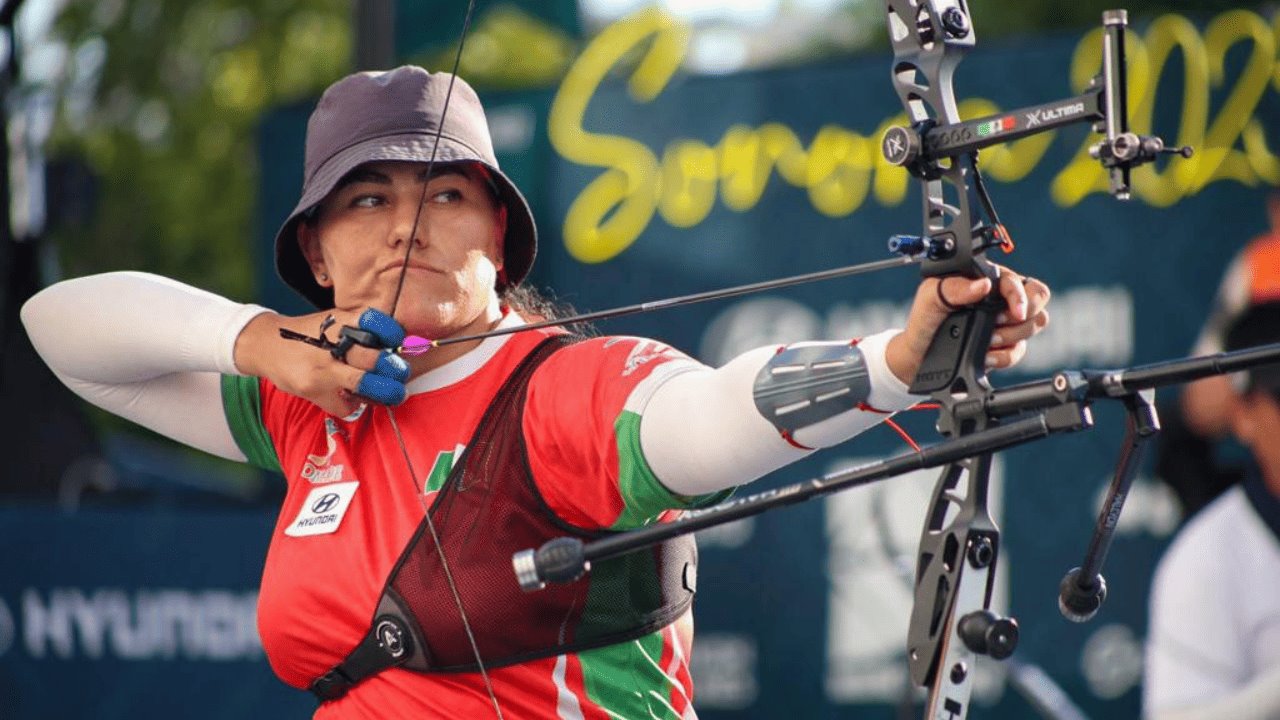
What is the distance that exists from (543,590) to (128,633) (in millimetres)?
2495

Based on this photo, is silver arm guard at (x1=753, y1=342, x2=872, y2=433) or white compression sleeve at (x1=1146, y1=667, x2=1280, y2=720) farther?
white compression sleeve at (x1=1146, y1=667, x2=1280, y2=720)

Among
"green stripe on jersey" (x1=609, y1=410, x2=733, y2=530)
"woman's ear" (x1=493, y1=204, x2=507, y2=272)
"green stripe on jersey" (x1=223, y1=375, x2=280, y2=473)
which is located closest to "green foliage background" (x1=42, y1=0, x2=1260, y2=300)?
"green stripe on jersey" (x1=223, y1=375, x2=280, y2=473)

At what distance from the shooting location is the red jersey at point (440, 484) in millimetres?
1874

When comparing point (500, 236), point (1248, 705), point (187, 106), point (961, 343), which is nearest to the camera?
point (961, 343)

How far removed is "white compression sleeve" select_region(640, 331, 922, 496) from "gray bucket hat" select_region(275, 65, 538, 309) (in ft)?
1.66

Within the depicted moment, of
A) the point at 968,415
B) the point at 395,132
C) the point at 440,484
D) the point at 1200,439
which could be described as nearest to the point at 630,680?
the point at 440,484

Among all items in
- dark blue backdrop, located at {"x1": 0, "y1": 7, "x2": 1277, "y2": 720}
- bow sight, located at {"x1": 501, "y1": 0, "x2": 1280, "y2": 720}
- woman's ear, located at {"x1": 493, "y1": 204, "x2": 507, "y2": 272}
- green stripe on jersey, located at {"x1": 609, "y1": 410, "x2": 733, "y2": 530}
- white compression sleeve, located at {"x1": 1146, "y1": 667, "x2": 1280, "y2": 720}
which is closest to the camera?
bow sight, located at {"x1": 501, "y1": 0, "x2": 1280, "y2": 720}

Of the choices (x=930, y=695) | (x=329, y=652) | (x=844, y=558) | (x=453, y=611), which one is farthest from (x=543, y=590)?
(x=844, y=558)

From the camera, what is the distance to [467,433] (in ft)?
6.72

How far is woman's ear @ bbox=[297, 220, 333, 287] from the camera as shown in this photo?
2.32 m

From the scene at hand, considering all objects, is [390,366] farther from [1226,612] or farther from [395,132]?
[1226,612]

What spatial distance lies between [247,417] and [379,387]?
1.63 feet

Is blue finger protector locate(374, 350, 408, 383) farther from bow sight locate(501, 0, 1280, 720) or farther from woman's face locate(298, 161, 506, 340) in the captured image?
bow sight locate(501, 0, 1280, 720)

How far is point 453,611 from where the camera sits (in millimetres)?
1948
